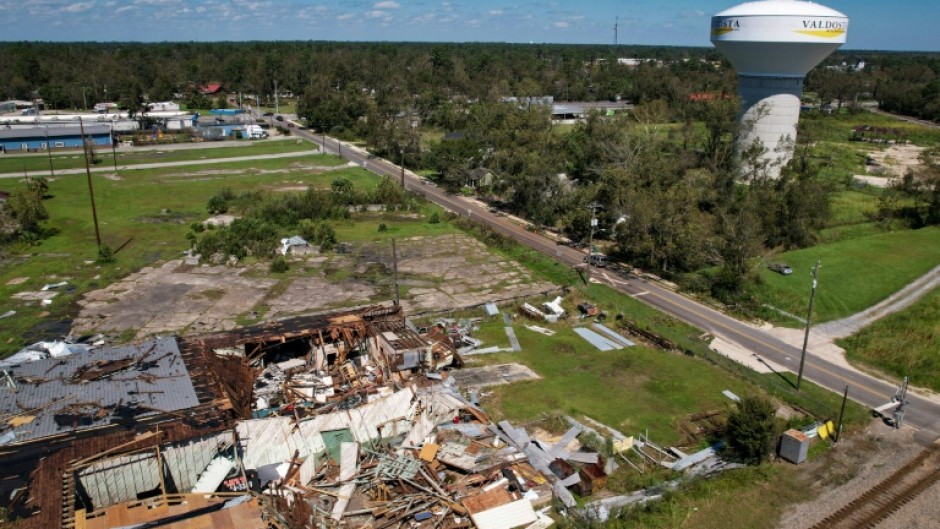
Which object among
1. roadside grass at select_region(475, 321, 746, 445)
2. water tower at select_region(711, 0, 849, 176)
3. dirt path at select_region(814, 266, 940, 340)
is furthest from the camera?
water tower at select_region(711, 0, 849, 176)

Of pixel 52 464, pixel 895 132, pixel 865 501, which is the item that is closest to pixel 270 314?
pixel 52 464

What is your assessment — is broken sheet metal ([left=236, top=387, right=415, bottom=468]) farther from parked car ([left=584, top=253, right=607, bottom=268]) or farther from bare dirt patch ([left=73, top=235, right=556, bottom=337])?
parked car ([left=584, top=253, right=607, bottom=268])

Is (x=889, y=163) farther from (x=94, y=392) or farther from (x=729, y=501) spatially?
(x=94, y=392)

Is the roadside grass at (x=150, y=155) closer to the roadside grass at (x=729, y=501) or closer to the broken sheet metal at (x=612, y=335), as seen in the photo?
the broken sheet metal at (x=612, y=335)

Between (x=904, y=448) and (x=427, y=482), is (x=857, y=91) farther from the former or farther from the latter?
(x=427, y=482)

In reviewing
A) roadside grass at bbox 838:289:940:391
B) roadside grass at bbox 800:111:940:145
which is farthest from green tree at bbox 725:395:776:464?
roadside grass at bbox 800:111:940:145

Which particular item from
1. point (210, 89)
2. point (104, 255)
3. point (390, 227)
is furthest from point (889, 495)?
point (210, 89)

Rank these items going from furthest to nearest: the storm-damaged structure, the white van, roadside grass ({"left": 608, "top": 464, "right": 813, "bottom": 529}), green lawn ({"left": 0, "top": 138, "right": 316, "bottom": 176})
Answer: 1. the white van
2. green lawn ({"left": 0, "top": 138, "right": 316, "bottom": 176})
3. roadside grass ({"left": 608, "top": 464, "right": 813, "bottom": 529})
4. the storm-damaged structure

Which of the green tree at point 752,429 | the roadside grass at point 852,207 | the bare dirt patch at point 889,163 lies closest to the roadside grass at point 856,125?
the bare dirt patch at point 889,163
